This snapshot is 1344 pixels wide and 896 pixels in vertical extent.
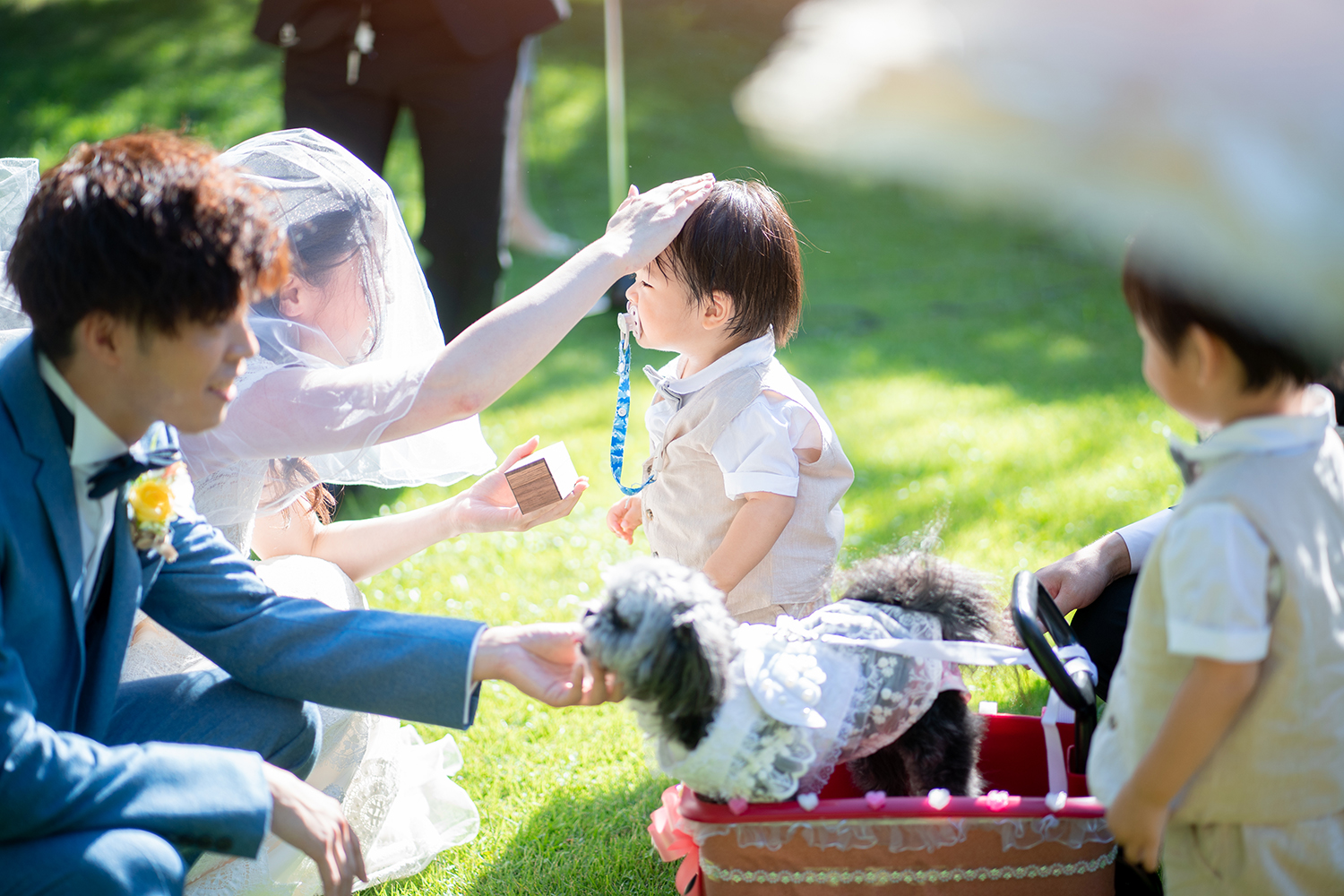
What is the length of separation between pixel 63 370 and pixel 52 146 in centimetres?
738

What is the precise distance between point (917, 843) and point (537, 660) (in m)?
0.63

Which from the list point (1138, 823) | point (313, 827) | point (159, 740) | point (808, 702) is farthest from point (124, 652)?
point (1138, 823)

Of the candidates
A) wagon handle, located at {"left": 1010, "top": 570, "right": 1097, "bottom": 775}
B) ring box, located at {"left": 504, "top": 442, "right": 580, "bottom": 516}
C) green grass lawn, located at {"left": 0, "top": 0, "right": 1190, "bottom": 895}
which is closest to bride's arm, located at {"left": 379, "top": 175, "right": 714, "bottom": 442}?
ring box, located at {"left": 504, "top": 442, "right": 580, "bottom": 516}

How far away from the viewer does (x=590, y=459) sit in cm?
418

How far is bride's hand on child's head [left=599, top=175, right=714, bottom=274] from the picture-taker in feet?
6.75

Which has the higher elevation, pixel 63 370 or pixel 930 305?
pixel 63 370

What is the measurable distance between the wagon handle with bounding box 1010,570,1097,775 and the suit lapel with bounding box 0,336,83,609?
1349 mm

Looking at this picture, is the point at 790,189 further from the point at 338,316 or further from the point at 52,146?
the point at 338,316

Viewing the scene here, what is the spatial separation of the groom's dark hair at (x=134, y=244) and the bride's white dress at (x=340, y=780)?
682 millimetres

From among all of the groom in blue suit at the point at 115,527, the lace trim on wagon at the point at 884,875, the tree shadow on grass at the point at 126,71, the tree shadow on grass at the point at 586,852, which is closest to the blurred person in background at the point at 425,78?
the groom in blue suit at the point at 115,527

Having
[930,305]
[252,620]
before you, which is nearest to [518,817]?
[252,620]

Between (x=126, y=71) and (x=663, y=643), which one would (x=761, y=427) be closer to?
(x=663, y=643)

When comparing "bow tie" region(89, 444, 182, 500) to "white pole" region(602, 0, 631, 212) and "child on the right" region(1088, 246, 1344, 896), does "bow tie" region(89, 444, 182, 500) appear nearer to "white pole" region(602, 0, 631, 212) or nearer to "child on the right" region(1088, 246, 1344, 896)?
"child on the right" region(1088, 246, 1344, 896)

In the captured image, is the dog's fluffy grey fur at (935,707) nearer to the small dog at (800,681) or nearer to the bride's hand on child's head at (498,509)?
the small dog at (800,681)
